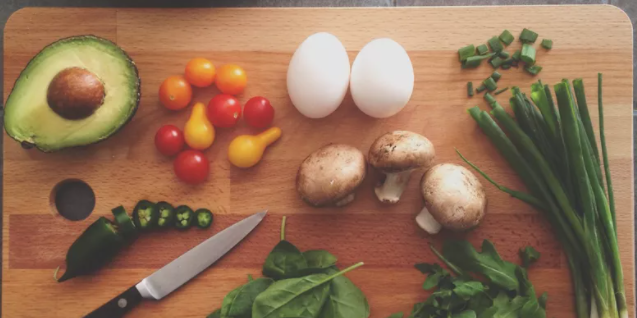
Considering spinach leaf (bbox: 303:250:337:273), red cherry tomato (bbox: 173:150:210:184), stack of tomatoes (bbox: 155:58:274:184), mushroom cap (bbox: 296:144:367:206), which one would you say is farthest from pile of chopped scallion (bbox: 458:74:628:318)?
red cherry tomato (bbox: 173:150:210:184)

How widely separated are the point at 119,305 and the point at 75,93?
0.53 meters

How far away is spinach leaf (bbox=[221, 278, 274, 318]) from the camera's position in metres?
1.29

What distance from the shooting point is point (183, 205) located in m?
1.39

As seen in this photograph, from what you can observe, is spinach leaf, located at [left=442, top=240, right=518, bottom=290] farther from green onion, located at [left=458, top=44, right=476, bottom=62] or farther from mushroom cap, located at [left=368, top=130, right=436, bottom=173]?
green onion, located at [left=458, top=44, right=476, bottom=62]

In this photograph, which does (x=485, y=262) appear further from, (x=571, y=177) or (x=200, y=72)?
(x=200, y=72)

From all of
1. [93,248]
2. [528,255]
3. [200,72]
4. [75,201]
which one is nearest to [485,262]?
[528,255]

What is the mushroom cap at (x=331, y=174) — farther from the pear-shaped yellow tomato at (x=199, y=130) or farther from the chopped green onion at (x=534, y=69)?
the chopped green onion at (x=534, y=69)

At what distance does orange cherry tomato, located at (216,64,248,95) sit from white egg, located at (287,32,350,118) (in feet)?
0.43

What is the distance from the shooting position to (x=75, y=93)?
118 centimetres

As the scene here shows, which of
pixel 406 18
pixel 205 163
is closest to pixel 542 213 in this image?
pixel 406 18

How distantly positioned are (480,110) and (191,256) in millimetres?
809

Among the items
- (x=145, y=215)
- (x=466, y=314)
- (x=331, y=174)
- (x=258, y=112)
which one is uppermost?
(x=258, y=112)

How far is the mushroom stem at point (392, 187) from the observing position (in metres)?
1.35

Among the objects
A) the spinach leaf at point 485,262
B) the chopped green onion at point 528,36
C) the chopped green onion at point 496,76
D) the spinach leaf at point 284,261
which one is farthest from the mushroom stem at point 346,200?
the chopped green onion at point 528,36
